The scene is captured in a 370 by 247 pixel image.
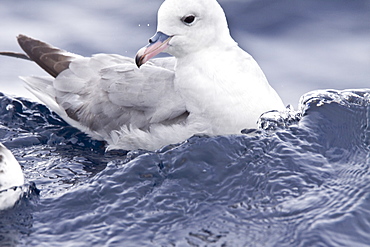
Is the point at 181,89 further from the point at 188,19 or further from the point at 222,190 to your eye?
the point at 222,190

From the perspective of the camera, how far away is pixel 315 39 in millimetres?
8867

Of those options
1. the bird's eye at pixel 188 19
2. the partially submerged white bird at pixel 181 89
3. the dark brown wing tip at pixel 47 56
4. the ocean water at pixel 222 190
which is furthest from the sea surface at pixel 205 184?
the bird's eye at pixel 188 19

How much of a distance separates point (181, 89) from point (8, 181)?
2009 mm

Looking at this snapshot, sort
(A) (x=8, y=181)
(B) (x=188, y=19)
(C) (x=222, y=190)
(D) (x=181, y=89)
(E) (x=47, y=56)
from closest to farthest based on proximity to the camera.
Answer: (A) (x=8, y=181)
(C) (x=222, y=190)
(B) (x=188, y=19)
(D) (x=181, y=89)
(E) (x=47, y=56)

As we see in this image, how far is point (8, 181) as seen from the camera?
476 centimetres

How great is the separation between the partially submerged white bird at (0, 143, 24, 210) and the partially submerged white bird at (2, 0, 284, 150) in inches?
62.1

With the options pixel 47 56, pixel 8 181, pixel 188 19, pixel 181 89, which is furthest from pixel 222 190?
pixel 47 56

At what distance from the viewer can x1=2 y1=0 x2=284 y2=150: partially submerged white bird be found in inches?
234

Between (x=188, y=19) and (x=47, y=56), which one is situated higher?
(x=188, y=19)

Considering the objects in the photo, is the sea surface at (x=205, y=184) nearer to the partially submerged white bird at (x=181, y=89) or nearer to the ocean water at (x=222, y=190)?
the ocean water at (x=222, y=190)

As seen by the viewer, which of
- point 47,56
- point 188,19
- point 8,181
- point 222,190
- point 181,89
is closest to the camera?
point 8,181

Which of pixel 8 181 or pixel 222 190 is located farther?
pixel 222 190

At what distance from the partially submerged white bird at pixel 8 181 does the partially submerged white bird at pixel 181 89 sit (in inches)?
62.1

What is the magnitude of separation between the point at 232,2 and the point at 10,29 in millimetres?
3287
